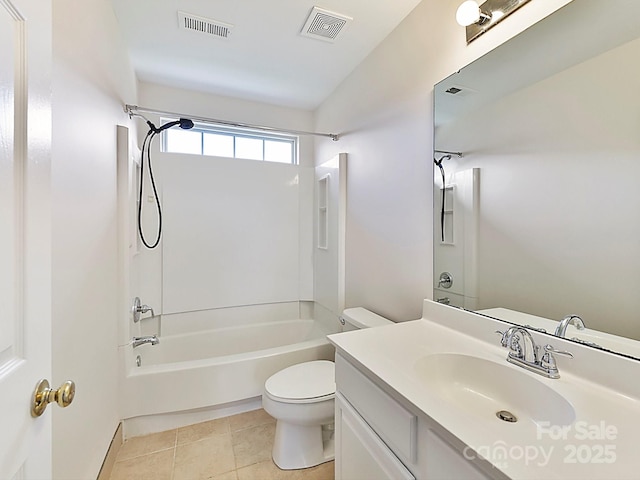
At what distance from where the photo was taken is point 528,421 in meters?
0.83

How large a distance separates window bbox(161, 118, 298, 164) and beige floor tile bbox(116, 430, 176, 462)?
2144mm

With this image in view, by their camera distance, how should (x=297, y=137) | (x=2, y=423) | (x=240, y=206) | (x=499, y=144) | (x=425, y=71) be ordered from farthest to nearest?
1. (x=297, y=137)
2. (x=240, y=206)
3. (x=425, y=71)
4. (x=499, y=144)
5. (x=2, y=423)

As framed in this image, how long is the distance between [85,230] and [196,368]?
1060 millimetres

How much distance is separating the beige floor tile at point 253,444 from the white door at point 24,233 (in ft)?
3.93

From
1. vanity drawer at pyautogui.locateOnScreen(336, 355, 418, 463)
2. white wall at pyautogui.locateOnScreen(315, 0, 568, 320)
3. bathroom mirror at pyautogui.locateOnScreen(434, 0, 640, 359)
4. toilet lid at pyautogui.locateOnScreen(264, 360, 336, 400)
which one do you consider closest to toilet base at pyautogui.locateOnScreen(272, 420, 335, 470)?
toilet lid at pyautogui.locateOnScreen(264, 360, 336, 400)

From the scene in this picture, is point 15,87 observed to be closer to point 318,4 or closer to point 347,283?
point 318,4

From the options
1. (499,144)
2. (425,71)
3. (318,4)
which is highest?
(318,4)

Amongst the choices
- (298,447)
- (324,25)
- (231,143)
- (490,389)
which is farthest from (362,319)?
(231,143)

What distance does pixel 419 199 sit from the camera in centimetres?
156

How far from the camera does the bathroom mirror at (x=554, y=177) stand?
0.84 meters

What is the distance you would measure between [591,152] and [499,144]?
323mm

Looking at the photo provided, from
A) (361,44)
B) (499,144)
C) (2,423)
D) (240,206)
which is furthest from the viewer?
(240,206)

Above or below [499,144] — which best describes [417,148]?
above

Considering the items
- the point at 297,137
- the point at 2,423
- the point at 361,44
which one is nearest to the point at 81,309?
the point at 2,423
